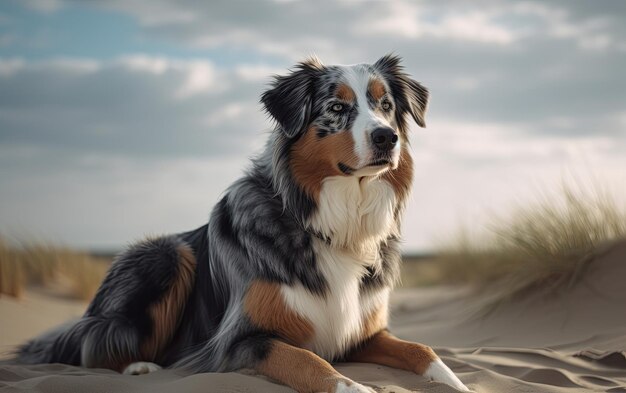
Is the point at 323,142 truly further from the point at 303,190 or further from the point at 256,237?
the point at 256,237

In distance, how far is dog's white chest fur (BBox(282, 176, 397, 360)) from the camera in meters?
4.53

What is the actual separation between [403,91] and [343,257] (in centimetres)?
132

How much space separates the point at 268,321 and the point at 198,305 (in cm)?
99

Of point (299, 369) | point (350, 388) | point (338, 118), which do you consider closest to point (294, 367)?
point (299, 369)

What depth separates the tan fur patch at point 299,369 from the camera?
3859 millimetres

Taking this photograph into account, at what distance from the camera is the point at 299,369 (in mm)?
4004

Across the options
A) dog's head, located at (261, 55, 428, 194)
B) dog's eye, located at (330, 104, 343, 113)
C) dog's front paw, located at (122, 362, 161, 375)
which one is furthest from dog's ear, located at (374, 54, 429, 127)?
dog's front paw, located at (122, 362, 161, 375)

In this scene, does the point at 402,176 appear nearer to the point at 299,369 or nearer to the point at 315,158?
the point at 315,158

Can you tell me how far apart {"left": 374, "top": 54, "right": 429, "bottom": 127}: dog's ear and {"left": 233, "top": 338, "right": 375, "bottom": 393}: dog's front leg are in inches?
72.7

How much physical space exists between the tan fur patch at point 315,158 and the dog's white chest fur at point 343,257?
0.07 metres

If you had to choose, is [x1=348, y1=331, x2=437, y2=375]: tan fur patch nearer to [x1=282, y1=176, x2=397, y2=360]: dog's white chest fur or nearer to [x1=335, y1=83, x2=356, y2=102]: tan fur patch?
[x1=282, y1=176, x2=397, y2=360]: dog's white chest fur

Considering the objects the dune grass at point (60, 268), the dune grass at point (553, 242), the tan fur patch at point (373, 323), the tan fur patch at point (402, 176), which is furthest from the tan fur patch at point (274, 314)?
the dune grass at point (60, 268)

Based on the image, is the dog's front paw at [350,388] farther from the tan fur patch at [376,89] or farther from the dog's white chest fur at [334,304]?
the tan fur patch at [376,89]

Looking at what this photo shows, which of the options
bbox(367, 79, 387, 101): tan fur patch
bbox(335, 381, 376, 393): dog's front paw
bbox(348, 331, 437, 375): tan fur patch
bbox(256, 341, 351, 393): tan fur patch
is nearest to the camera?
bbox(335, 381, 376, 393): dog's front paw
